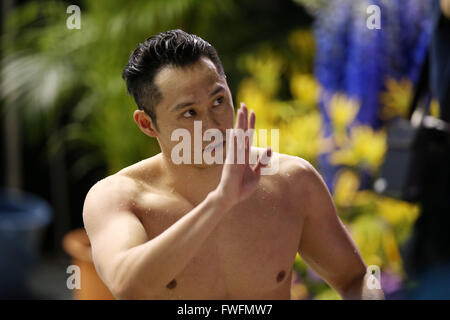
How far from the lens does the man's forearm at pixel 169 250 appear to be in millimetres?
586

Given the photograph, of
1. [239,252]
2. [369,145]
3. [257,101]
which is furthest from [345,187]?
[239,252]

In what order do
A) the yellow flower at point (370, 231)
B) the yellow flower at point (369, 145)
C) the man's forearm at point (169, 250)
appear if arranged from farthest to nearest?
1. the yellow flower at point (370, 231)
2. the yellow flower at point (369, 145)
3. the man's forearm at point (169, 250)

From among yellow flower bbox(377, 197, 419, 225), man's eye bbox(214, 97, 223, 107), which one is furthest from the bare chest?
yellow flower bbox(377, 197, 419, 225)

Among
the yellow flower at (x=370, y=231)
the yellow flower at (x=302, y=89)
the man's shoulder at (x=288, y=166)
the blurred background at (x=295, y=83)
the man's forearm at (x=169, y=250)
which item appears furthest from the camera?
the yellow flower at (x=370, y=231)

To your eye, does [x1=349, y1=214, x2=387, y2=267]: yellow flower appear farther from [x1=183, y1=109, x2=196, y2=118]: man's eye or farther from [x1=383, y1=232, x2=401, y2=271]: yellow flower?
[x1=183, y1=109, x2=196, y2=118]: man's eye

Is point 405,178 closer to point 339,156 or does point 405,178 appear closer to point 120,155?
point 339,156

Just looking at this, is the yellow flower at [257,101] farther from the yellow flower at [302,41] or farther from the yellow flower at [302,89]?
the yellow flower at [302,41]

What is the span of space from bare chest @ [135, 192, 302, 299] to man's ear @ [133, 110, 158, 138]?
7 centimetres

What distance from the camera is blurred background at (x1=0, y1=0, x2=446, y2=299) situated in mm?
847

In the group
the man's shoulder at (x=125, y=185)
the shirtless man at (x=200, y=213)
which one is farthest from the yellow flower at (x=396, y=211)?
the man's shoulder at (x=125, y=185)

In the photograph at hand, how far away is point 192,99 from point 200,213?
0.11 meters

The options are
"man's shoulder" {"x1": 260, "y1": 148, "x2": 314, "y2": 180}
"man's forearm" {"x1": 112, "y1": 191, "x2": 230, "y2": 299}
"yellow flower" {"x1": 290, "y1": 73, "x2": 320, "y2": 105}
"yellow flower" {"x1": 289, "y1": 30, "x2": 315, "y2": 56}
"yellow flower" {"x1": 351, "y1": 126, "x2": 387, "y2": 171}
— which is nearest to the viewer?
"man's forearm" {"x1": 112, "y1": 191, "x2": 230, "y2": 299}

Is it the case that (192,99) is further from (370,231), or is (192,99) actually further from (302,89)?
(370,231)

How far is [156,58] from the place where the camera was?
63 centimetres
